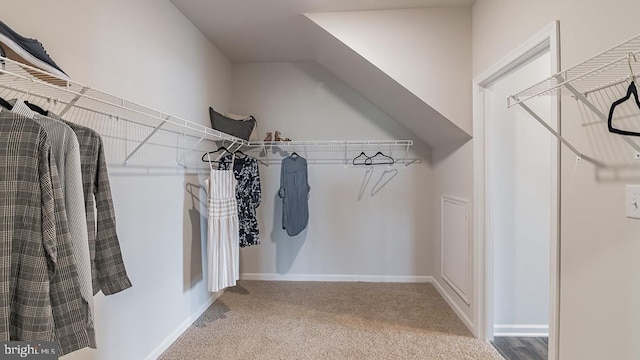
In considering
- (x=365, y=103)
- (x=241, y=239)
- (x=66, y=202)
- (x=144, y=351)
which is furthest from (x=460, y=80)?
(x=144, y=351)

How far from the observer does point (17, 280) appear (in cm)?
81

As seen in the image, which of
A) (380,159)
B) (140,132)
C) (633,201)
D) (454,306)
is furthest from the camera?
(380,159)

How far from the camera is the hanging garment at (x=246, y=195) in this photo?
8.95 feet

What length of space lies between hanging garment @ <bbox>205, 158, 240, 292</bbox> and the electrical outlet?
227 cm

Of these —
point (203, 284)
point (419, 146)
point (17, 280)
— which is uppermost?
point (419, 146)

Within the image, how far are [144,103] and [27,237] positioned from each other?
4.02 ft

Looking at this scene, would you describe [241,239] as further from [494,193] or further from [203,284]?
[494,193]

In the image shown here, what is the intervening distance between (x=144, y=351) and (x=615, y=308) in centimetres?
236

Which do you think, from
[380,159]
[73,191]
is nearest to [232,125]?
[380,159]

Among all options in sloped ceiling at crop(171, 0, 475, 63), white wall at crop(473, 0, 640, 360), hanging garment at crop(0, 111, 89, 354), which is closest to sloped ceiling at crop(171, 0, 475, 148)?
sloped ceiling at crop(171, 0, 475, 63)

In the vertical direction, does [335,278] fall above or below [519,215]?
below

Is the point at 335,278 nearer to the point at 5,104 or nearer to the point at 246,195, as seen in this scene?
the point at 246,195

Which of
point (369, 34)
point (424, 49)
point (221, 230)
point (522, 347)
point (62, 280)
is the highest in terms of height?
point (369, 34)

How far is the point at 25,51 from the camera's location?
3.24 ft
